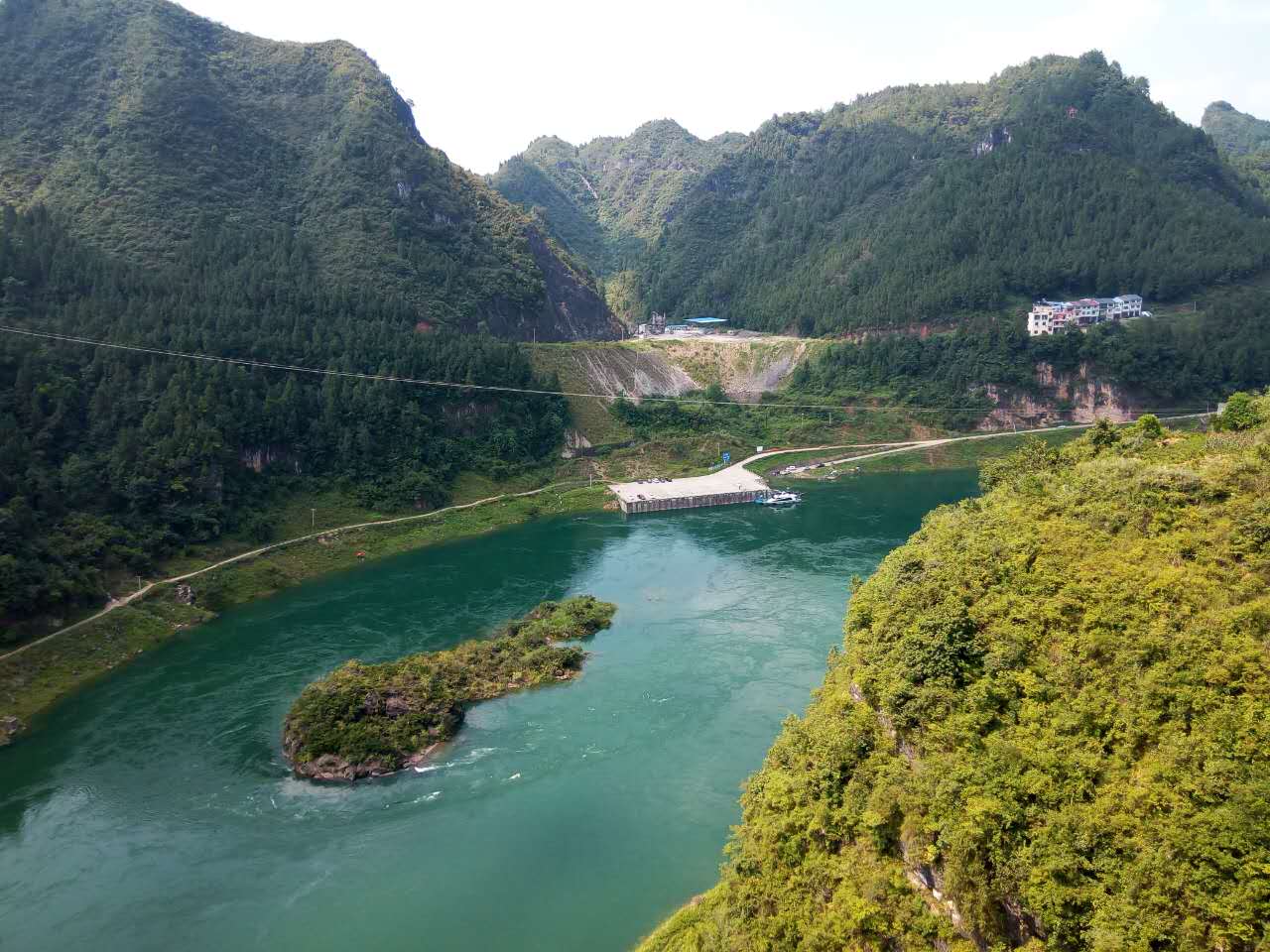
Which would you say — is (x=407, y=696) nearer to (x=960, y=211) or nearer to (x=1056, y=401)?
(x=1056, y=401)

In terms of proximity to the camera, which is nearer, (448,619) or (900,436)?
(448,619)

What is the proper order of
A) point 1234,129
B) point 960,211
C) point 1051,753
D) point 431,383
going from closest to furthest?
point 1051,753 < point 431,383 < point 960,211 < point 1234,129

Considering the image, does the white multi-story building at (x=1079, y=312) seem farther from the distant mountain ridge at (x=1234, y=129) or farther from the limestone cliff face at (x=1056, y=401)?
the distant mountain ridge at (x=1234, y=129)

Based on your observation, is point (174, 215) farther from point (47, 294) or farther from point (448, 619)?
point (448, 619)

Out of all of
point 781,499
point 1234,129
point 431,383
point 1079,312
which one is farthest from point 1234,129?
point 431,383

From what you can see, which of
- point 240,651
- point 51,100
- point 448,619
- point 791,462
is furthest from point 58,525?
point 51,100

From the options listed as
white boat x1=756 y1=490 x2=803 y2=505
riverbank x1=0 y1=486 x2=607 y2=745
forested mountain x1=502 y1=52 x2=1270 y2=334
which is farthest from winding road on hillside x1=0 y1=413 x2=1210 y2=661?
forested mountain x1=502 y1=52 x2=1270 y2=334
